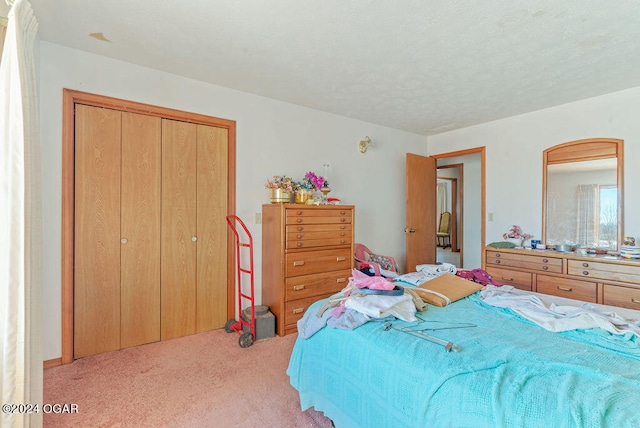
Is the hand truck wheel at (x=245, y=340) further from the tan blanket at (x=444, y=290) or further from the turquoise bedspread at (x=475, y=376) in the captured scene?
the tan blanket at (x=444, y=290)

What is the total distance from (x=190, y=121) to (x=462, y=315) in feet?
9.30

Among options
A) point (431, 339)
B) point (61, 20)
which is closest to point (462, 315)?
point (431, 339)

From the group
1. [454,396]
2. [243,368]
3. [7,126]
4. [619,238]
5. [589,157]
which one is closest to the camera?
[454,396]

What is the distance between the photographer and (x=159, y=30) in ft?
6.56

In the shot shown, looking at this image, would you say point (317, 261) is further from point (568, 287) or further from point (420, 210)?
point (568, 287)

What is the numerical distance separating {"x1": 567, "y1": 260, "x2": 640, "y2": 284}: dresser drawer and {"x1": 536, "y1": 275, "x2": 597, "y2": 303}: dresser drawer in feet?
0.30

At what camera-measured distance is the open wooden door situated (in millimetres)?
4258

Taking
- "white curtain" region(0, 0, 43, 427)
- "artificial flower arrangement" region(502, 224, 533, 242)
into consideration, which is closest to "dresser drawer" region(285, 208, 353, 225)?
"white curtain" region(0, 0, 43, 427)

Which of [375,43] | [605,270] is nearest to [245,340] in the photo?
[375,43]

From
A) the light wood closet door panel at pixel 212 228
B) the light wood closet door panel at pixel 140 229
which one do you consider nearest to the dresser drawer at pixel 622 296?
the light wood closet door panel at pixel 212 228

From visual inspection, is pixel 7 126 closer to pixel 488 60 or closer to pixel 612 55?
pixel 488 60

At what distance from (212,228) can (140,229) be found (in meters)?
0.63

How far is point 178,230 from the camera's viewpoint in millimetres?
2740

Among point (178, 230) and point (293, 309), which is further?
point (293, 309)
